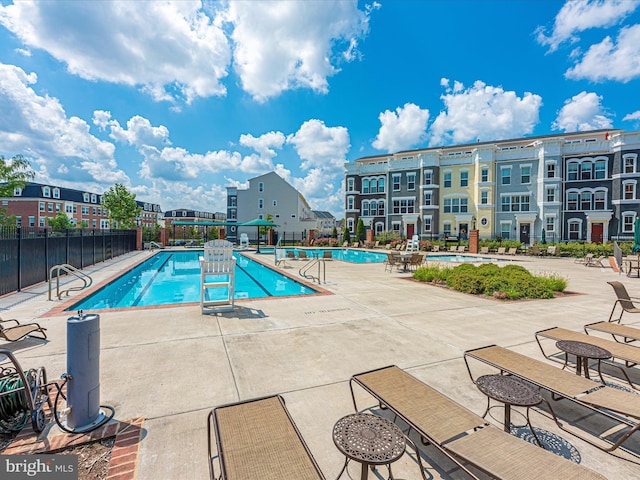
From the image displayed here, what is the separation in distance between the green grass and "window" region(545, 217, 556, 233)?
93.1 feet

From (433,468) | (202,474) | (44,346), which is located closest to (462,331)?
(433,468)

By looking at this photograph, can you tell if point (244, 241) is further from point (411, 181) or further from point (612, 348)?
point (612, 348)

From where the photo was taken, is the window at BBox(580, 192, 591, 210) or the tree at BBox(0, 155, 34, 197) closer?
the tree at BBox(0, 155, 34, 197)

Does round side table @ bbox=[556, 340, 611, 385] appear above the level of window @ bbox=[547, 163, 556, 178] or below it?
below

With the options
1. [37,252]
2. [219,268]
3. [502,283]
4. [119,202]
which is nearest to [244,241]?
[119,202]

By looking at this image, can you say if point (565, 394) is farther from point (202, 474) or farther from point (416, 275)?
point (416, 275)

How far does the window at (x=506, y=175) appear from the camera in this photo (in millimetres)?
34906

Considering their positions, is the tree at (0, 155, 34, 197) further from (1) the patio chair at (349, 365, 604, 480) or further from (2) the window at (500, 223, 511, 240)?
(2) the window at (500, 223, 511, 240)

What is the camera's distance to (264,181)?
50.8 meters

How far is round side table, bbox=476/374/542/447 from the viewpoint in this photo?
263cm

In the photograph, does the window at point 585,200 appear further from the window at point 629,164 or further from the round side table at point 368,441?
the round side table at point 368,441

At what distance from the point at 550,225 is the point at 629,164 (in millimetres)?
8533

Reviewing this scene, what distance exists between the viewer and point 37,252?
10.7 m

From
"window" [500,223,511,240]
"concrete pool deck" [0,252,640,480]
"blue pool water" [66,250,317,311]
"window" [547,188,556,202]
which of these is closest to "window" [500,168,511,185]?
"window" [547,188,556,202]
